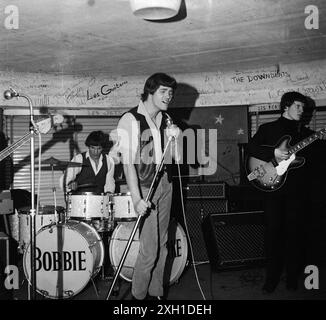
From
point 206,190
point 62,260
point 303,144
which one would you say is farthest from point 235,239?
point 62,260

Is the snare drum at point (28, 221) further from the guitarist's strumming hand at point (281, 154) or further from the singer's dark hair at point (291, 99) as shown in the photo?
A: the singer's dark hair at point (291, 99)

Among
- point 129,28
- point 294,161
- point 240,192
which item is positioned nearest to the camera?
point 294,161

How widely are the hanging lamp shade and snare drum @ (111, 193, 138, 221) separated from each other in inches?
79.3

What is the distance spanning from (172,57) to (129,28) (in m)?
1.36

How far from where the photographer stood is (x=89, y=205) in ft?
15.7

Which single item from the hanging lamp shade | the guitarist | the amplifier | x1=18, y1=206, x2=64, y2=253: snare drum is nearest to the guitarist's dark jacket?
the guitarist

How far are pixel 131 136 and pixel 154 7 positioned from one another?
111 centimetres

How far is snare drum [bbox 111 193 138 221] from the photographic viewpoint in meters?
4.76

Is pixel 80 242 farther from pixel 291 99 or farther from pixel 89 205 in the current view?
pixel 291 99
